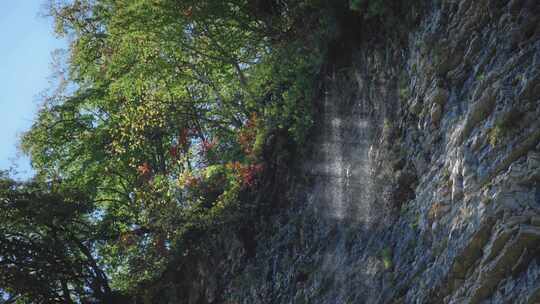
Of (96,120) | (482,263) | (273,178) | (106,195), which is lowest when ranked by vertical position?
(482,263)

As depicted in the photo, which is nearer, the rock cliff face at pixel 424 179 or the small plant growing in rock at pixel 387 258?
the rock cliff face at pixel 424 179

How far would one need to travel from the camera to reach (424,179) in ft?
31.6

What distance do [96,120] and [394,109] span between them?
14997 millimetres

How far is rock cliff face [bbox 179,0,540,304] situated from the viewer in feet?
24.3

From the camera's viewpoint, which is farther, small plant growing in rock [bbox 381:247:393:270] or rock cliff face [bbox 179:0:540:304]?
small plant growing in rock [bbox 381:247:393:270]

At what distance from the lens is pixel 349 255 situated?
36.9ft

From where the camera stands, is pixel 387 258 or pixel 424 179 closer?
pixel 424 179

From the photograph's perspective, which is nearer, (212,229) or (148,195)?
(212,229)

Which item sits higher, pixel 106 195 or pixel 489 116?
pixel 106 195

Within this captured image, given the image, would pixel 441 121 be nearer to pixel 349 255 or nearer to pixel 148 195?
pixel 349 255

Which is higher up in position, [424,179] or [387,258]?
[424,179]

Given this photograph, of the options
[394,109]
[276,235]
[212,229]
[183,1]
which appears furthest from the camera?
[183,1]

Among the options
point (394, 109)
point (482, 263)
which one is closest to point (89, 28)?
point (394, 109)

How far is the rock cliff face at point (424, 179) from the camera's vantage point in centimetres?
740
